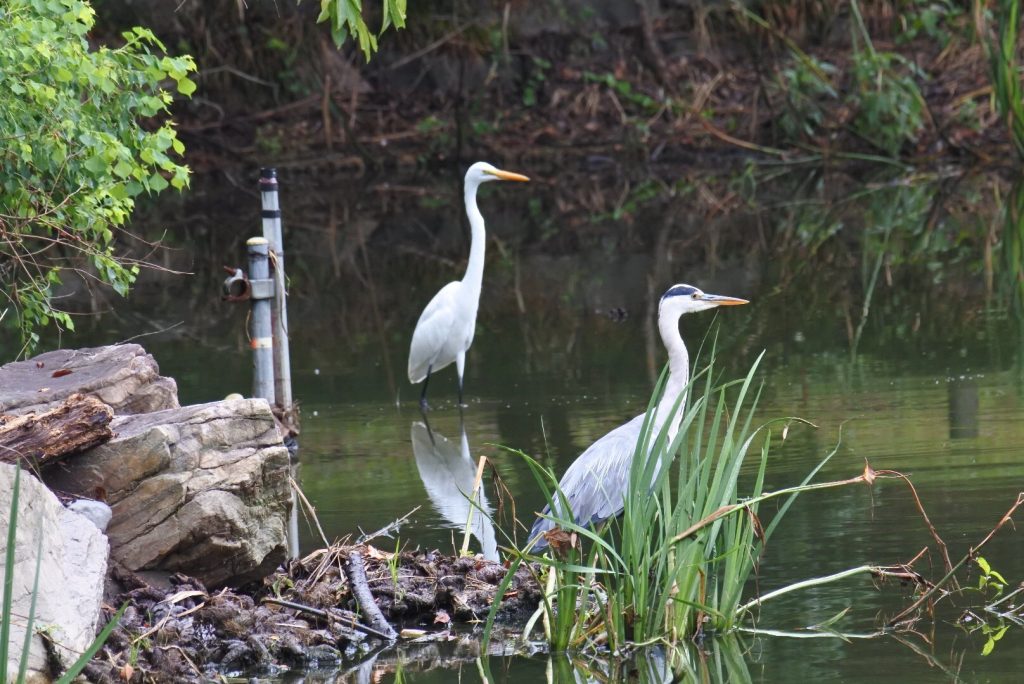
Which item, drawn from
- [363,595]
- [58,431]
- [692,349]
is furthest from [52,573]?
[692,349]

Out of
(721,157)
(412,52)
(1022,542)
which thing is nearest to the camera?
(1022,542)

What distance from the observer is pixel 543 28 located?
25.9m

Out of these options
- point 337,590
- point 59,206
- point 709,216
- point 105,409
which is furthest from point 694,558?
point 709,216

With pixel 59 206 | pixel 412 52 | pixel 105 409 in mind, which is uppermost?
pixel 412 52

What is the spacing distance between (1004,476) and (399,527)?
2576 millimetres

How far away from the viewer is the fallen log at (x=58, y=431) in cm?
485

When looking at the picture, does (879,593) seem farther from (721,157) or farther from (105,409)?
(721,157)

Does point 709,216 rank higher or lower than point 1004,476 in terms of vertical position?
higher

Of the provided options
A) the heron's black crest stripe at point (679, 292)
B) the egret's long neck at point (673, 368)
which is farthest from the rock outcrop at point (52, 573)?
the heron's black crest stripe at point (679, 292)

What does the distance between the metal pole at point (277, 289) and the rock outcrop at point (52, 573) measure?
3.38 meters

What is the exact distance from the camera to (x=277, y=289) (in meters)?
8.16

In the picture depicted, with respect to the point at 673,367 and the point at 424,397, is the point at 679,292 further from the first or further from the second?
the point at 424,397

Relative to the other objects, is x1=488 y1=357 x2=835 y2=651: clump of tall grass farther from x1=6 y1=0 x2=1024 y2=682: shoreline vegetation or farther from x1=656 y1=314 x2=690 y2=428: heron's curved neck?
x1=6 y1=0 x2=1024 y2=682: shoreline vegetation

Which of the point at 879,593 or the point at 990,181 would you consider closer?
the point at 879,593
